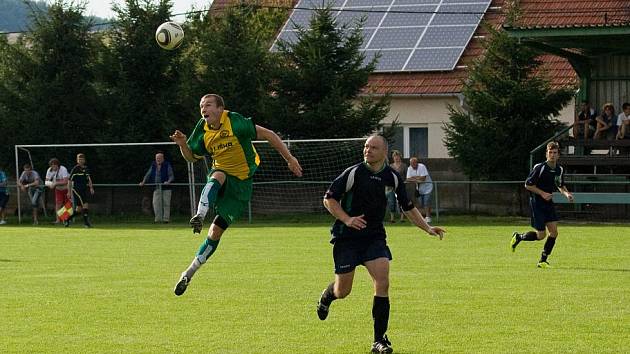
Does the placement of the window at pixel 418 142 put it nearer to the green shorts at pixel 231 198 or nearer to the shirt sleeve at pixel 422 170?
the shirt sleeve at pixel 422 170

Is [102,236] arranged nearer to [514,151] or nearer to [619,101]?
[514,151]

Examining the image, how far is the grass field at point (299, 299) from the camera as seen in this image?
1048 centimetres

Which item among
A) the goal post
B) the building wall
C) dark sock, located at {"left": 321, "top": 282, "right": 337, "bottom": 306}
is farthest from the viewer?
the building wall

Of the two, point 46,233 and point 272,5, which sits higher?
point 272,5

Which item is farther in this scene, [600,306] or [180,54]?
[180,54]

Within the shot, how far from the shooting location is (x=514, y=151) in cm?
3027

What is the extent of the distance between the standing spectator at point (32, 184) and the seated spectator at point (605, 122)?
573 inches

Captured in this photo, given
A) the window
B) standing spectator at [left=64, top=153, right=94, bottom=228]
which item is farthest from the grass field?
the window

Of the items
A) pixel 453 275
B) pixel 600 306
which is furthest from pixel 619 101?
pixel 600 306

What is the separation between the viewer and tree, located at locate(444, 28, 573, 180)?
3027cm

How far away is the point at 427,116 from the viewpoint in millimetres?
36625

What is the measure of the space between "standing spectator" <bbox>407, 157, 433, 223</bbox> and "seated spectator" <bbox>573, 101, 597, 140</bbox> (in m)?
3.91

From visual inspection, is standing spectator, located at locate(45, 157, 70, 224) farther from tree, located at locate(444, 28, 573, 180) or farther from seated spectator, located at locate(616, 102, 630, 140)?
seated spectator, located at locate(616, 102, 630, 140)

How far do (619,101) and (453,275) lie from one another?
57.3ft
